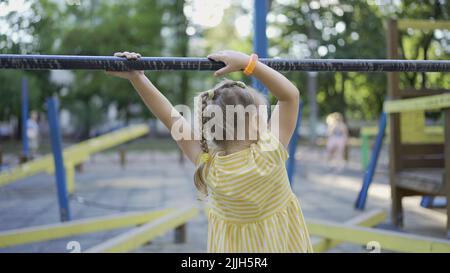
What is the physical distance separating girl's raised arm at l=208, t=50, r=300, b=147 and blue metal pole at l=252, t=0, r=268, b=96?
A: 1494mm

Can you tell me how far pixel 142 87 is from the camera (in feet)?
5.63

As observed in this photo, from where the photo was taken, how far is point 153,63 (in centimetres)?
167

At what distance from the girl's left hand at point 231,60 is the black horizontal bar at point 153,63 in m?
0.05

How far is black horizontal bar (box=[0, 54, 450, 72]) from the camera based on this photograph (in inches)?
64.7

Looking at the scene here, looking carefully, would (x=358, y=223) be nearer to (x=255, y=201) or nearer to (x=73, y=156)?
(x=255, y=201)

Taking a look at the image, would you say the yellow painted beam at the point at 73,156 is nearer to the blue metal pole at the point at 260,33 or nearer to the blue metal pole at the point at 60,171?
the blue metal pole at the point at 60,171

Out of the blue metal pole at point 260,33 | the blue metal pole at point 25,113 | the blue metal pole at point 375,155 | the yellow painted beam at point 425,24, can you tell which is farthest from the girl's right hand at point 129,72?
the blue metal pole at point 25,113

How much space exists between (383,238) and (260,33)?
4.84 ft

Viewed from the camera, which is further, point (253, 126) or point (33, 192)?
point (33, 192)

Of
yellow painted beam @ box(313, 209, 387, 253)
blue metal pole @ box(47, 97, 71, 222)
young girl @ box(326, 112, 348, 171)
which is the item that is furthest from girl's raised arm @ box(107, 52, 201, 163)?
young girl @ box(326, 112, 348, 171)

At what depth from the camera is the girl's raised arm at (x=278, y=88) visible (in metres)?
1.51
